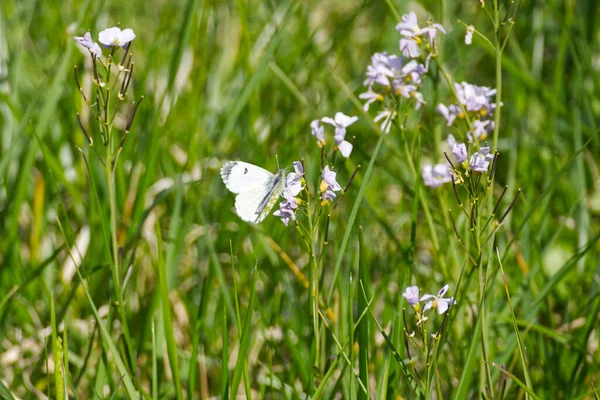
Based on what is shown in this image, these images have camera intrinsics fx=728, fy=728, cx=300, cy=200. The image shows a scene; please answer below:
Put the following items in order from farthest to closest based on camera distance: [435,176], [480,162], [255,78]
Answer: [255,78], [435,176], [480,162]

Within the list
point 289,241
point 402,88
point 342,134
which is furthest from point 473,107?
point 289,241

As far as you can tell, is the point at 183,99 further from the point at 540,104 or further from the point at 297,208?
the point at 297,208

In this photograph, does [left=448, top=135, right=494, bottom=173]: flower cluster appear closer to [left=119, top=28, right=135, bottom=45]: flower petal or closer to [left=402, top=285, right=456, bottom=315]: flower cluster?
[left=402, top=285, right=456, bottom=315]: flower cluster

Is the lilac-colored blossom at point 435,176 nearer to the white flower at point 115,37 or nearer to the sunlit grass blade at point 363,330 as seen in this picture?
the sunlit grass blade at point 363,330

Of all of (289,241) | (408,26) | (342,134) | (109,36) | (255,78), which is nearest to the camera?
(109,36)

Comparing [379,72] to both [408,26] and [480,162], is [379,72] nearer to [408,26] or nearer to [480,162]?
[408,26]

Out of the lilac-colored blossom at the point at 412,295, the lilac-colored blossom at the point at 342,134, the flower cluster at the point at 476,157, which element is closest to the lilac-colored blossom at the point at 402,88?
the lilac-colored blossom at the point at 342,134

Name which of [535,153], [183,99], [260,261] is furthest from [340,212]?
[183,99]
